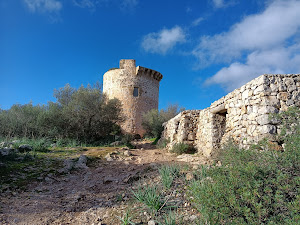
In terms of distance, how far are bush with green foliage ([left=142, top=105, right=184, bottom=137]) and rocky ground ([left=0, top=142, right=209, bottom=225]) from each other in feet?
32.8

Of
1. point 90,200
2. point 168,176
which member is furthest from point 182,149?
point 90,200

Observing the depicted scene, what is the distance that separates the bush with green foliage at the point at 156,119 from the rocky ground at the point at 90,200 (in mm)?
10003

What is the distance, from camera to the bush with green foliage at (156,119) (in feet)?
52.2

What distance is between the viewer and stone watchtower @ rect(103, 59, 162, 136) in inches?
790

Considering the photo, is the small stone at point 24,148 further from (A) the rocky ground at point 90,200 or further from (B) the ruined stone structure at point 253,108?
(B) the ruined stone structure at point 253,108

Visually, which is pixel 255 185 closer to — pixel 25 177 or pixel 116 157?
pixel 25 177

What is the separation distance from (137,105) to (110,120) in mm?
5764

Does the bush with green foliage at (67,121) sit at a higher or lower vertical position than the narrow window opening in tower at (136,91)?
lower

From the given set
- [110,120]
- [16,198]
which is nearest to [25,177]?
[16,198]

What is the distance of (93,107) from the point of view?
13.6 meters

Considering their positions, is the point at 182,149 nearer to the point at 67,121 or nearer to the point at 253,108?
the point at 253,108

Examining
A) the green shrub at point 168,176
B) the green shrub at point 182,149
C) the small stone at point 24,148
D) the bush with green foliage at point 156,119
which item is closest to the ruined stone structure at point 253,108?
the green shrub at point 182,149

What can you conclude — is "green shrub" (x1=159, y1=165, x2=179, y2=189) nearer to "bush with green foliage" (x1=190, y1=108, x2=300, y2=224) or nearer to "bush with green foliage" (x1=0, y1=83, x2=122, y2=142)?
"bush with green foliage" (x1=190, y1=108, x2=300, y2=224)

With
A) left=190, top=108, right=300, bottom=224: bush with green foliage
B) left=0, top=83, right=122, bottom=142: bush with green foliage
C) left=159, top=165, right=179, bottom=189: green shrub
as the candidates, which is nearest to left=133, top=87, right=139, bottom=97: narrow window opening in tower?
left=0, top=83, right=122, bottom=142: bush with green foliage
